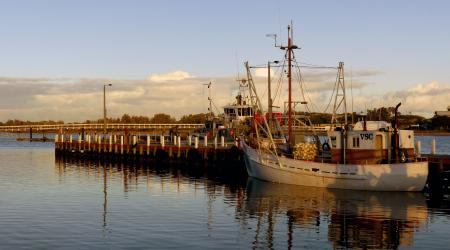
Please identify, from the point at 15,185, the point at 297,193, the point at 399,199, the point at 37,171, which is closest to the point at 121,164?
the point at 37,171

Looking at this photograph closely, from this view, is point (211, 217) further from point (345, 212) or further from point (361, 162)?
point (361, 162)

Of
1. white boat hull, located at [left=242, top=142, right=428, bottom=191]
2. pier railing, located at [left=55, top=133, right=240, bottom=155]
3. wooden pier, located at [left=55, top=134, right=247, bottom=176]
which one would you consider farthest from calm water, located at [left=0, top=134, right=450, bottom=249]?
pier railing, located at [left=55, top=133, right=240, bottom=155]

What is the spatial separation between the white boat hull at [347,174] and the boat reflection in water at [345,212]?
53 cm

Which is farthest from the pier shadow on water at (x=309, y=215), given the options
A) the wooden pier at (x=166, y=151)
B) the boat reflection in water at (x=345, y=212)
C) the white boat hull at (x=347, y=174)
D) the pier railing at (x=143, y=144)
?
the pier railing at (x=143, y=144)

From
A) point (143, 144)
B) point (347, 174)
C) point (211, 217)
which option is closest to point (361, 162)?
point (347, 174)

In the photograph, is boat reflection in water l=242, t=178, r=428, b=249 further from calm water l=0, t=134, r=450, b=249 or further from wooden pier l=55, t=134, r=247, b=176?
wooden pier l=55, t=134, r=247, b=176

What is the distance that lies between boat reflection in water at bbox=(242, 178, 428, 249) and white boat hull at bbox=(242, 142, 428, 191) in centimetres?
53

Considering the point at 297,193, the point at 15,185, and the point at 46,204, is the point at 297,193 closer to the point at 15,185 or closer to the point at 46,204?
the point at 46,204

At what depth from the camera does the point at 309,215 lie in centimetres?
3253

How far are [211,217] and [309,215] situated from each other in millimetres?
5159

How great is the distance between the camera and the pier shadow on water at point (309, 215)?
25891 millimetres

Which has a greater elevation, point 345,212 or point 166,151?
point 166,151

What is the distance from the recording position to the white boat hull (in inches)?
1574

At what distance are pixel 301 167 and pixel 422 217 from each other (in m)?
13.8
